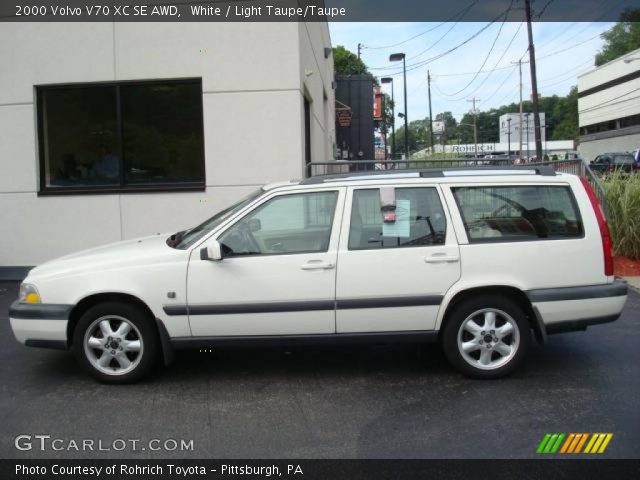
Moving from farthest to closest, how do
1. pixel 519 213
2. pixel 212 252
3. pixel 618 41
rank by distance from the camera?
pixel 618 41, pixel 519 213, pixel 212 252

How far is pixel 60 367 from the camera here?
5.62 meters

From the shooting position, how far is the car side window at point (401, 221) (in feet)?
16.3

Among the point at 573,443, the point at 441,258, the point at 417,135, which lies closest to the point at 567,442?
the point at 573,443

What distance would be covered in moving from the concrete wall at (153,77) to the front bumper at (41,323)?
462cm

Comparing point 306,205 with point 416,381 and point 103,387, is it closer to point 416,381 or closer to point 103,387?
point 416,381

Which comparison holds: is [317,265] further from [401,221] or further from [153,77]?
[153,77]

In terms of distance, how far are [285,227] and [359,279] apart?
2.44 ft

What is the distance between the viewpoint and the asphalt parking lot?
13.1 feet

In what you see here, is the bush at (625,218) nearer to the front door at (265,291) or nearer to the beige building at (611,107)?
the front door at (265,291)

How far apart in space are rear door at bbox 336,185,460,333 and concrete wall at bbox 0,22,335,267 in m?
4.56

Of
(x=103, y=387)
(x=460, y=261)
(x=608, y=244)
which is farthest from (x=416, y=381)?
(x=103, y=387)

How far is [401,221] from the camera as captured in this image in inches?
197

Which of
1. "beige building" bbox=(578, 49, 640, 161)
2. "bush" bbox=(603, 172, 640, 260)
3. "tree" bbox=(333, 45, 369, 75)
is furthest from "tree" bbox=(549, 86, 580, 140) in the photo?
"bush" bbox=(603, 172, 640, 260)

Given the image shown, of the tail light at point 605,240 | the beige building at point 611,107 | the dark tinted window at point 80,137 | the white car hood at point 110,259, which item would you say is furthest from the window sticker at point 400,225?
the beige building at point 611,107
